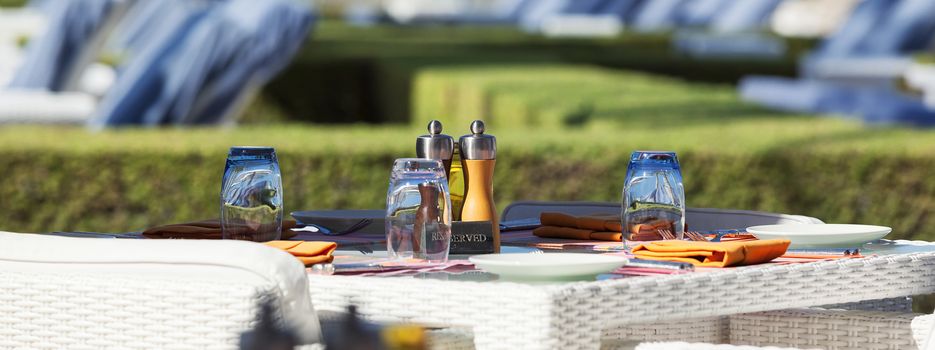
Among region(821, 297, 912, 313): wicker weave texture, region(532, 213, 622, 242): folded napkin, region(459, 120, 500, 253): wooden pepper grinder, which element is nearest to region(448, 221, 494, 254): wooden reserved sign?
region(459, 120, 500, 253): wooden pepper grinder

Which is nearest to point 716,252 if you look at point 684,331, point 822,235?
point 822,235

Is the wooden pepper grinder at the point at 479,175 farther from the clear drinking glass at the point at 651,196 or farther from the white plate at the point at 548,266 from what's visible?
the white plate at the point at 548,266

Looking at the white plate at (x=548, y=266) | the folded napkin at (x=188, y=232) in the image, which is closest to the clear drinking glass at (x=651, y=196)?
the white plate at (x=548, y=266)

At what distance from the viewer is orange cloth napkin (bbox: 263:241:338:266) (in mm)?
2564

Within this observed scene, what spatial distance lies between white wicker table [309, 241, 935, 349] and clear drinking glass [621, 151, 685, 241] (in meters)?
0.33

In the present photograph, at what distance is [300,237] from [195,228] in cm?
22

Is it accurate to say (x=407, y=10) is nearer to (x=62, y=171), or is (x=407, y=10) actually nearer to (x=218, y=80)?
(x=218, y=80)

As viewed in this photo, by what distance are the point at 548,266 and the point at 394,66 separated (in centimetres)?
1101

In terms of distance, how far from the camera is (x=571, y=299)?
2.22 m

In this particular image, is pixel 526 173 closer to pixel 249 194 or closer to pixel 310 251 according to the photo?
pixel 249 194

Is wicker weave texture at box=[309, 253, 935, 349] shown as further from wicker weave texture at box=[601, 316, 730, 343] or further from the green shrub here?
the green shrub

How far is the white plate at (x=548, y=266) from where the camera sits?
234cm

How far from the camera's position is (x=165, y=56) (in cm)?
930

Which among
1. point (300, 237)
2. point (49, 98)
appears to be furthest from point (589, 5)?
point (300, 237)
